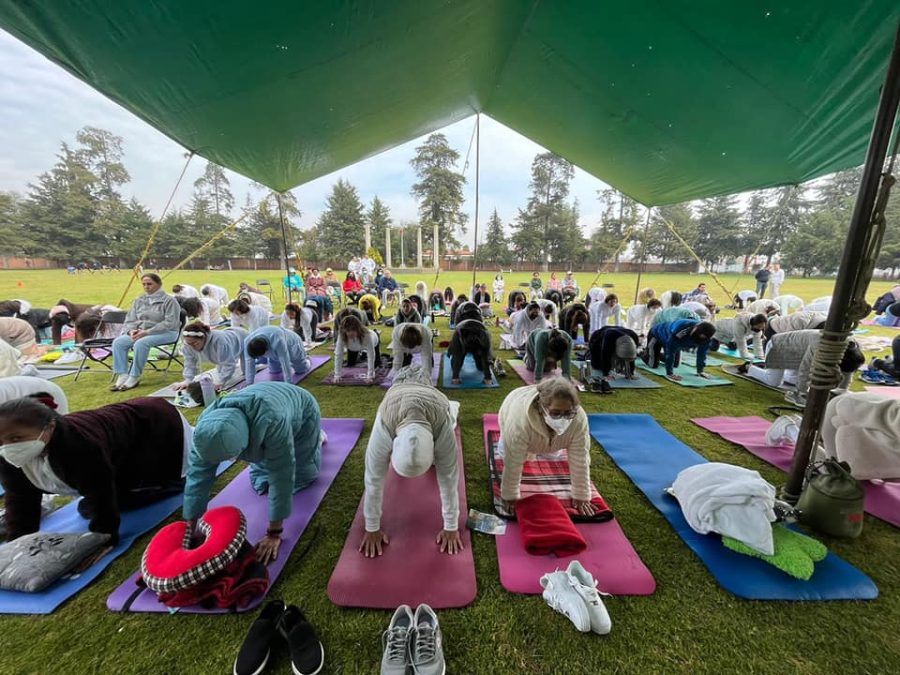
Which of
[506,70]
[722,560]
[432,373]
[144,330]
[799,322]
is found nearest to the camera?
[722,560]

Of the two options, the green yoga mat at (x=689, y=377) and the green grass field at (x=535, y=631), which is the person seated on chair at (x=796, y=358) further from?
the green grass field at (x=535, y=631)

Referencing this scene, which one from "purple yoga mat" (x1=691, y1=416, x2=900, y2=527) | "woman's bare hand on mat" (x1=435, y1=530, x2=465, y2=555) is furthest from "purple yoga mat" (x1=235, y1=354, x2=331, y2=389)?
"purple yoga mat" (x1=691, y1=416, x2=900, y2=527)

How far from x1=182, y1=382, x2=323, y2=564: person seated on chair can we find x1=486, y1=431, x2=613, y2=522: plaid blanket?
1.56 meters

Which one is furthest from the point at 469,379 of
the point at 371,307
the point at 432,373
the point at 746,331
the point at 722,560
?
the point at 746,331

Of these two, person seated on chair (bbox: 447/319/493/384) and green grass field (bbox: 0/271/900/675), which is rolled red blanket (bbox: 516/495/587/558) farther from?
person seated on chair (bbox: 447/319/493/384)

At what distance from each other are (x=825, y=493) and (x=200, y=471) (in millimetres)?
4063

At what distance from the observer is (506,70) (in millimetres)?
5961

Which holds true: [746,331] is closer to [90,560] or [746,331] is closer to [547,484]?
[547,484]

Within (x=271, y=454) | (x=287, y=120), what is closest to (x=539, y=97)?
(x=287, y=120)

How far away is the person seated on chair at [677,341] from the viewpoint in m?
5.41

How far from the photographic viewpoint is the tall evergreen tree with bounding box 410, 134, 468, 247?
40.1 m

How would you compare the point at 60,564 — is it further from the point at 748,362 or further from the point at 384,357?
the point at 748,362

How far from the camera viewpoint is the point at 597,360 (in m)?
5.82

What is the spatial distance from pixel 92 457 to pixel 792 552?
14.0 ft
